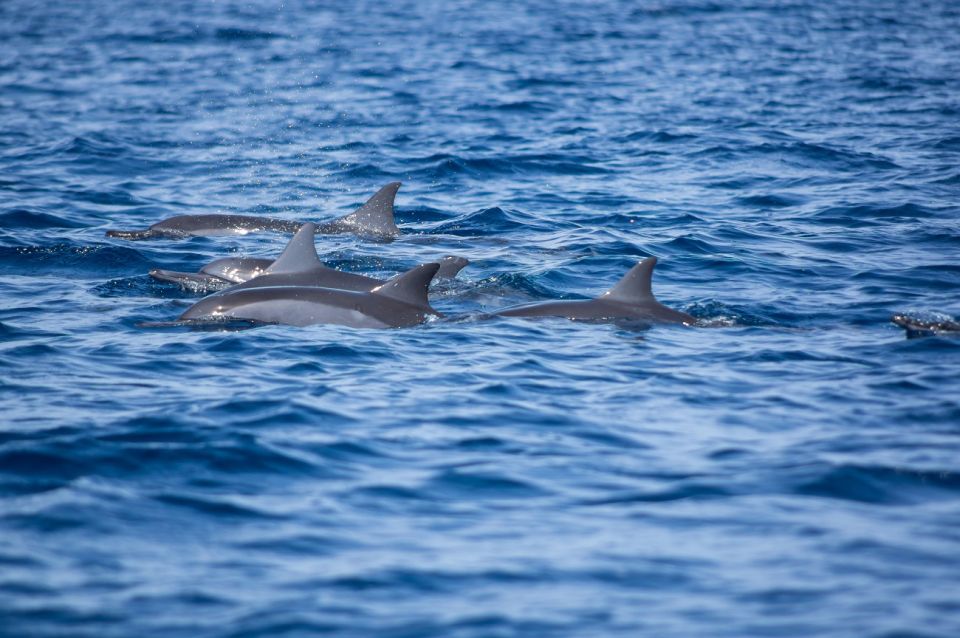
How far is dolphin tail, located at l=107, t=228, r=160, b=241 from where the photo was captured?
59.6 ft

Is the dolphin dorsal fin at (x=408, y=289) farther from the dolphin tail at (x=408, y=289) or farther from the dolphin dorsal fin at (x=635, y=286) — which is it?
the dolphin dorsal fin at (x=635, y=286)

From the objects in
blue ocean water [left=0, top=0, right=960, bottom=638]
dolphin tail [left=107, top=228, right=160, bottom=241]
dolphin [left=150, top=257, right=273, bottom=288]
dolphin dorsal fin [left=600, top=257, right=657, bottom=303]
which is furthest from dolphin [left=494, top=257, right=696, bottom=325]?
dolphin tail [left=107, top=228, right=160, bottom=241]

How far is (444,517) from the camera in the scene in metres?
8.30

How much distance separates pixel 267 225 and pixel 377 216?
1892 mm

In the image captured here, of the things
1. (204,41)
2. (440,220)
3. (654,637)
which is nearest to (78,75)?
(204,41)

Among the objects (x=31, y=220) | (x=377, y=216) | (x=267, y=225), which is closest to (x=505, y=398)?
(x=377, y=216)

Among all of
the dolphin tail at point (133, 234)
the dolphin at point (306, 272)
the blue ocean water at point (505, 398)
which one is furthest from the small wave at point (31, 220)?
the dolphin at point (306, 272)

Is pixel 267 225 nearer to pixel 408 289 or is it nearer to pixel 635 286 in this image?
pixel 408 289

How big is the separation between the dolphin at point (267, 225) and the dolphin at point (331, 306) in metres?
4.62

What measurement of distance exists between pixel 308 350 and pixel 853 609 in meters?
6.95

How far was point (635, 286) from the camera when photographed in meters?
13.1

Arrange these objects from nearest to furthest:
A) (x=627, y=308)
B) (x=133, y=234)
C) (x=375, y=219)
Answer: (x=627, y=308)
(x=133, y=234)
(x=375, y=219)

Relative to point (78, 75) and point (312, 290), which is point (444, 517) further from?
point (78, 75)

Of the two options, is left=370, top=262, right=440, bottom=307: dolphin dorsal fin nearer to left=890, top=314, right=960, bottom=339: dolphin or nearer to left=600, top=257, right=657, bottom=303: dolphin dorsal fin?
left=600, top=257, right=657, bottom=303: dolphin dorsal fin
